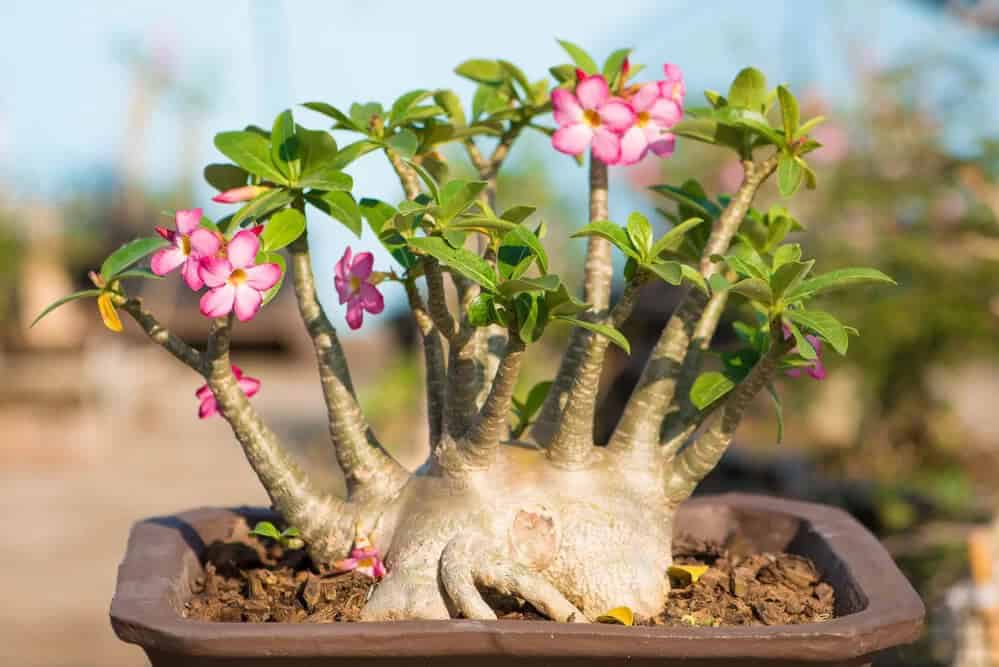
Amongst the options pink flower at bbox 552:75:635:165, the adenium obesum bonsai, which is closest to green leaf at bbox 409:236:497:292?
the adenium obesum bonsai

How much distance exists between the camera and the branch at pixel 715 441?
1.01 m

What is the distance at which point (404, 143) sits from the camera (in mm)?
1009

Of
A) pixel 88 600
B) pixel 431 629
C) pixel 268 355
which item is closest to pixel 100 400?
pixel 88 600

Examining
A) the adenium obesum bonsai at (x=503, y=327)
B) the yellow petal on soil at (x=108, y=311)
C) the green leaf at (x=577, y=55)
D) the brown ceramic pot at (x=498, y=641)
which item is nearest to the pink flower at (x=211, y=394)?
the adenium obesum bonsai at (x=503, y=327)

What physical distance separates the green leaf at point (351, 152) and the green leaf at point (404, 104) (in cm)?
5

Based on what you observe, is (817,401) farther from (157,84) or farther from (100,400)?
(157,84)

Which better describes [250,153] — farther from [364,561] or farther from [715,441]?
[715,441]

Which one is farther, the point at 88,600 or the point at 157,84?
the point at 157,84

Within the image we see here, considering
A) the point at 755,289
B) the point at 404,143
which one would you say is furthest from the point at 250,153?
the point at 755,289

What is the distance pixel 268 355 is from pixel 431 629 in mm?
9473

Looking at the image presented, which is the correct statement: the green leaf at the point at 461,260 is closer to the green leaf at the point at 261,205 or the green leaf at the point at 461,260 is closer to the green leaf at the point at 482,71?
the green leaf at the point at 261,205

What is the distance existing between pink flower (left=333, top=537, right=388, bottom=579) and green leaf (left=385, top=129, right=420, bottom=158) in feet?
1.17

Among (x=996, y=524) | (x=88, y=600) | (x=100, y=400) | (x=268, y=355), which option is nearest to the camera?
(x=996, y=524)

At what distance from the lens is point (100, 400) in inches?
227
